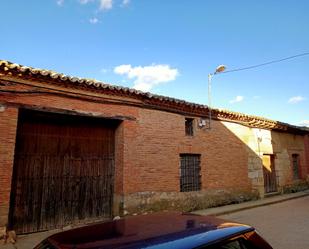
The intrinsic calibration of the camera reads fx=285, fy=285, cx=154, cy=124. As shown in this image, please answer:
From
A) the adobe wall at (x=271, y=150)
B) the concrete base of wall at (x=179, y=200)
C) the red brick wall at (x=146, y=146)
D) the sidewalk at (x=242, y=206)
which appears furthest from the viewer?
the adobe wall at (x=271, y=150)

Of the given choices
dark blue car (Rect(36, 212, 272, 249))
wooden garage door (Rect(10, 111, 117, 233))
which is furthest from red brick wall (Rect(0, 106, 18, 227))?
dark blue car (Rect(36, 212, 272, 249))

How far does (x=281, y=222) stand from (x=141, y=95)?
18.5 feet

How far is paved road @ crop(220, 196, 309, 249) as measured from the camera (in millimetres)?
6266

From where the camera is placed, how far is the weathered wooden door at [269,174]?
13988mm

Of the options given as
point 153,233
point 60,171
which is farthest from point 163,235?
point 60,171

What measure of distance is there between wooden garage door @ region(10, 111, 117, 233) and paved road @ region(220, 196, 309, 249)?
4.36 m

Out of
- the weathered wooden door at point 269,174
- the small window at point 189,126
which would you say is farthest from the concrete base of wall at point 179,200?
the small window at point 189,126

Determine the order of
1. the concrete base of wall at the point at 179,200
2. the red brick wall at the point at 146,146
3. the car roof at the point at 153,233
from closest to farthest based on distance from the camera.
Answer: the car roof at the point at 153,233, the red brick wall at the point at 146,146, the concrete base of wall at the point at 179,200

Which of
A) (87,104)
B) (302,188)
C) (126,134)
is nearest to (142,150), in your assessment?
(126,134)

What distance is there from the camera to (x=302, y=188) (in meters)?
16.4

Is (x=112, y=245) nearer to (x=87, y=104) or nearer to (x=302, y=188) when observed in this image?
(x=87, y=104)

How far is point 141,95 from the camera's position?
8961 millimetres

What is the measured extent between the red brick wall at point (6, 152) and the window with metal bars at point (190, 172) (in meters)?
5.60

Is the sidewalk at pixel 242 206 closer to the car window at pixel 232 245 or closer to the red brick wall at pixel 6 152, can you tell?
the red brick wall at pixel 6 152
